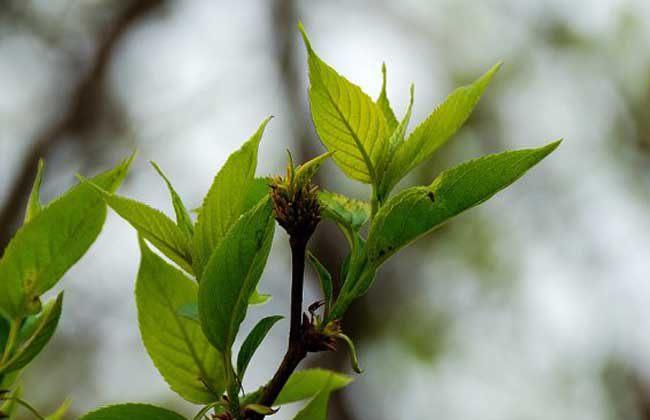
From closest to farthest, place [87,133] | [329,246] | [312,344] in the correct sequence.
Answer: [312,344] < [329,246] < [87,133]

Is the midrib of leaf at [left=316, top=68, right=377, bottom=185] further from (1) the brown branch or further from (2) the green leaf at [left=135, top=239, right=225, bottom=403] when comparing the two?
(1) the brown branch

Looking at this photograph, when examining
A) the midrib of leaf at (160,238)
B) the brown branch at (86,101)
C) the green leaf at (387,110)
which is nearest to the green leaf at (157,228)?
the midrib of leaf at (160,238)

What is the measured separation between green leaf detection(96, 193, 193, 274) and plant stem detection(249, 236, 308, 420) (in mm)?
54

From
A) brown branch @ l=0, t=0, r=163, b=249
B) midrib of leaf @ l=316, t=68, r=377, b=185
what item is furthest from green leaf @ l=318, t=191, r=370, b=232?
brown branch @ l=0, t=0, r=163, b=249

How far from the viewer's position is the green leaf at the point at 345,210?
1.00 feet

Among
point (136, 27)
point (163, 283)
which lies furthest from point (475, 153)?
point (163, 283)

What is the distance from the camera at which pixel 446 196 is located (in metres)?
0.28

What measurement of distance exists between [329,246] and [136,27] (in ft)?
4.10

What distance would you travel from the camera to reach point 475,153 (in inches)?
122

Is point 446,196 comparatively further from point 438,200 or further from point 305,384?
point 305,384

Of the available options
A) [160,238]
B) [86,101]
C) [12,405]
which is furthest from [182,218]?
[86,101]

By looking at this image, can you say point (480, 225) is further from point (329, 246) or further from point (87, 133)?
point (87, 133)

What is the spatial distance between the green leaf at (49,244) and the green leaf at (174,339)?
3cm

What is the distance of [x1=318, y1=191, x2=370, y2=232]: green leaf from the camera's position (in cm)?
31
